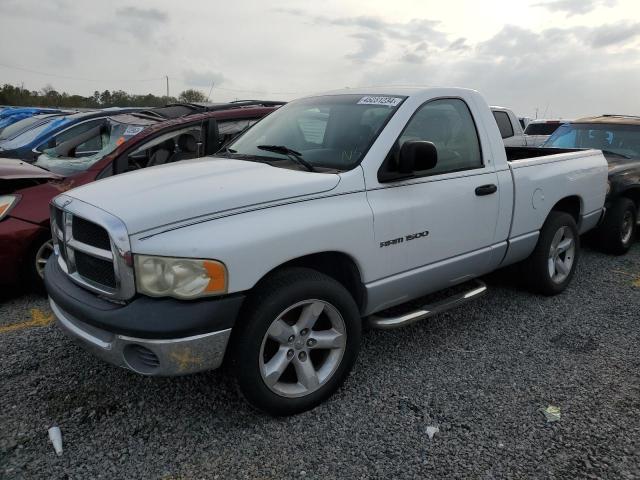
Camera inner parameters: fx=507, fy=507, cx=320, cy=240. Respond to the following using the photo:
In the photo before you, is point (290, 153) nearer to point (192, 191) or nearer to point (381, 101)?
point (381, 101)

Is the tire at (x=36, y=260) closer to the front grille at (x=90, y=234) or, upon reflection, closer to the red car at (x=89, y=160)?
the red car at (x=89, y=160)

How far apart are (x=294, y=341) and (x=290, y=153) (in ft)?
4.12

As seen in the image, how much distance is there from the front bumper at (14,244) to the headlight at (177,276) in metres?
2.40

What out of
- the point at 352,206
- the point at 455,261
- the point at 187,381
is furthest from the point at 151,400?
the point at 455,261

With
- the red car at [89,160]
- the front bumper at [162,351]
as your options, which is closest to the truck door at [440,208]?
the front bumper at [162,351]

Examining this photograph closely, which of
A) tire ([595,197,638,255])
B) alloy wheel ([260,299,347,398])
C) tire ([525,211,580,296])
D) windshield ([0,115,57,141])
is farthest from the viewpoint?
windshield ([0,115,57,141])

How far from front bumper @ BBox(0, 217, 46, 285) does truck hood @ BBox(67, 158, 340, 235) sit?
1602 mm

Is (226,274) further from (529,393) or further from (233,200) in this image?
(529,393)

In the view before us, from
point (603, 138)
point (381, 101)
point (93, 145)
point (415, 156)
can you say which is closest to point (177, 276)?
point (415, 156)

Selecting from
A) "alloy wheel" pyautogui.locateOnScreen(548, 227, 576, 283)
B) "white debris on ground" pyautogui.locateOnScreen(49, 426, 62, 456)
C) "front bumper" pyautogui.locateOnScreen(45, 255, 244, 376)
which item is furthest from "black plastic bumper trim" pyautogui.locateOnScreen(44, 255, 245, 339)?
"alloy wheel" pyautogui.locateOnScreen(548, 227, 576, 283)

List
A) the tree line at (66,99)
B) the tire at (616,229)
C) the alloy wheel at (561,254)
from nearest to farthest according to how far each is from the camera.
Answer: the alloy wheel at (561,254) → the tire at (616,229) → the tree line at (66,99)

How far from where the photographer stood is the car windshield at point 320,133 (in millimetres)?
3176

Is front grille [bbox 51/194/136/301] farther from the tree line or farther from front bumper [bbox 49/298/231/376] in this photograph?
the tree line

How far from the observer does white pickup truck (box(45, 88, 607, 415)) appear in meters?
2.38
